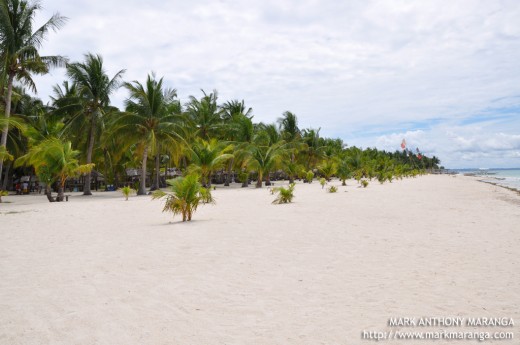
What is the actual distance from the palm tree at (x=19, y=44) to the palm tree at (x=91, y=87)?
204cm

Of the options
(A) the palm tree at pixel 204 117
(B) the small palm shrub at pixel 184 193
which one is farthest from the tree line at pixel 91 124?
(B) the small palm shrub at pixel 184 193

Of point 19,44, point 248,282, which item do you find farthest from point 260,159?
point 248,282

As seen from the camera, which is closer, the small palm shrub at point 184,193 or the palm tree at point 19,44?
the small palm shrub at point 184,193

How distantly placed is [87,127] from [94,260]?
20.5 meters

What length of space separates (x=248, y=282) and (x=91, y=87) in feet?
71.5

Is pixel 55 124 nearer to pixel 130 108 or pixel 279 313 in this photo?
pixel 130 108

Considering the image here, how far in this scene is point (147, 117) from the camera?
2181 centimetres

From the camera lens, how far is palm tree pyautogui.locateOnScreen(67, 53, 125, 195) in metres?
21.6

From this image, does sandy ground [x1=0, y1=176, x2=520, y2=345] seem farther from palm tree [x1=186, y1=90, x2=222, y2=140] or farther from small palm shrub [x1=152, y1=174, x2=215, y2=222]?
palm tree [x1=186, y1=90, x2=222, y2=140]

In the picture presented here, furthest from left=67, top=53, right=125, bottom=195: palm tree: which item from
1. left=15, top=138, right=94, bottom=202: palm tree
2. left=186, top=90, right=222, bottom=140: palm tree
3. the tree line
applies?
left=186, top=90, right=222, bottom=140: palm tree

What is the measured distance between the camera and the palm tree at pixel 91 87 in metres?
21.6

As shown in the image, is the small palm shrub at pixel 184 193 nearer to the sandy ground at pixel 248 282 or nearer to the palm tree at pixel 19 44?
the sandy ground at pixel 248 282

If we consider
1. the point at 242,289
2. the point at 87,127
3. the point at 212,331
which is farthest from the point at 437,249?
the point at 87,127

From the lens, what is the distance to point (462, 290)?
3.77 metres
